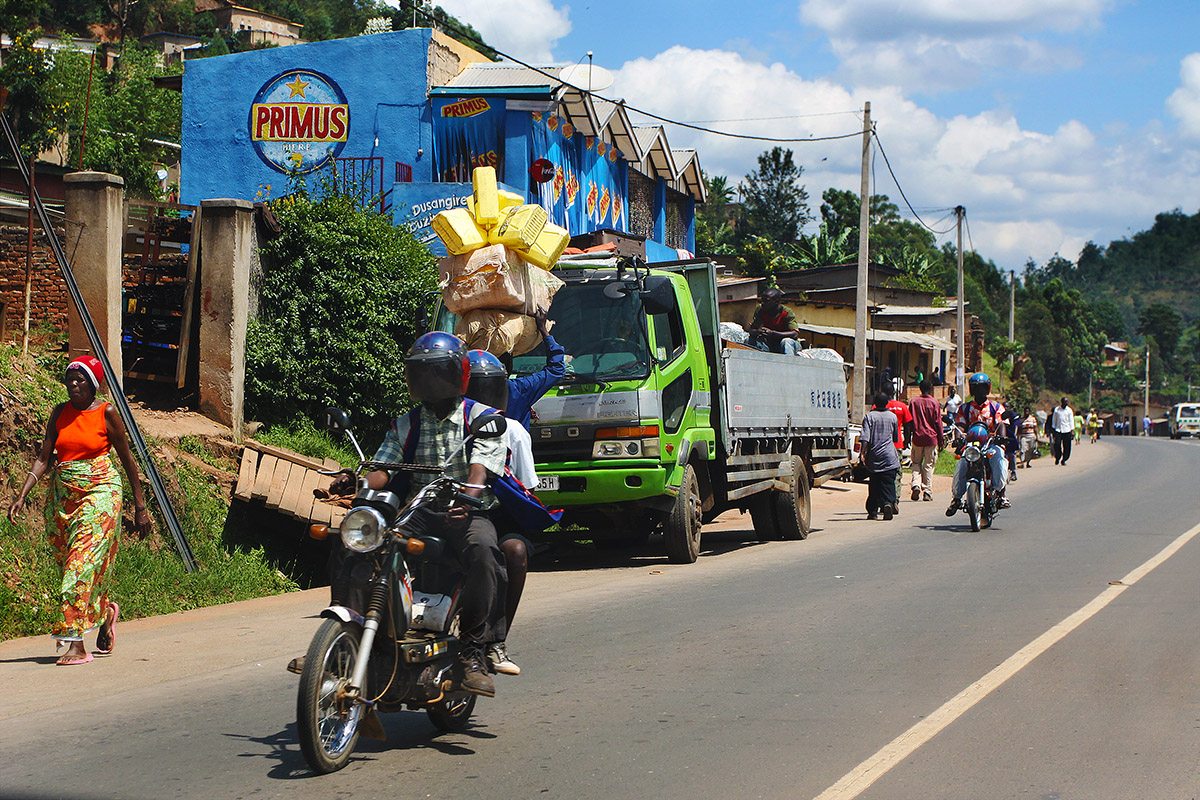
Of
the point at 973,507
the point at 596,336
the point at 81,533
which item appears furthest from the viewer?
the point at 973,507

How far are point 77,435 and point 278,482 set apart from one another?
3823 millimetres

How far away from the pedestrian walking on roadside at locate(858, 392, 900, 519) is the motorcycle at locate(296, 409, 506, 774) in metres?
12.2

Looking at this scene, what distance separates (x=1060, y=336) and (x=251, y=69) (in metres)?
85.2

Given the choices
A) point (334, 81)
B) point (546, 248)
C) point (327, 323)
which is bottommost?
point (327, 323)

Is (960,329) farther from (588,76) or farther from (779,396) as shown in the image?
(779,396)

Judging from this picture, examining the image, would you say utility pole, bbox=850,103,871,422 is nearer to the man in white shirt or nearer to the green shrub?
the man in white shirt

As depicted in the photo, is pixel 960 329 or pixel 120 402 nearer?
pixel 120 402

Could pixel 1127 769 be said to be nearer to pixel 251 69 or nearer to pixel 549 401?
pixel 549 401

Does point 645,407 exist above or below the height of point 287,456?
above

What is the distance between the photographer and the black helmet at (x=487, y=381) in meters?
5.71

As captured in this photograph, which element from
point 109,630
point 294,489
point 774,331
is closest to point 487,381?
point 109,630

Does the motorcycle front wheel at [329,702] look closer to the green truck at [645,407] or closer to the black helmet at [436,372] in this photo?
the black helmet at [436,372]

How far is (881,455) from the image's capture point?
1639cm

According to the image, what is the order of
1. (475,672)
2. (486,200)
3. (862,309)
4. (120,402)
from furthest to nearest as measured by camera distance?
(862,309) → (120,402) → (486,200) → (475,672)
